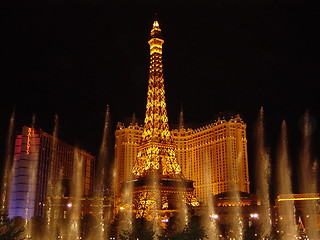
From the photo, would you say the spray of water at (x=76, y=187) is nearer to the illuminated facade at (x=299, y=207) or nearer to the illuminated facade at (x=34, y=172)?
the illuminated facade at (x=34, y=172)

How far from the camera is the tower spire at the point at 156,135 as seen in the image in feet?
210

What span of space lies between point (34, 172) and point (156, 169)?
25.3 m

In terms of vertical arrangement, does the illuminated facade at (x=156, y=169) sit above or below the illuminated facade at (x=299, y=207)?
above

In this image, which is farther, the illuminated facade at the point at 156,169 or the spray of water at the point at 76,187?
the spray of water at the point at 76,187

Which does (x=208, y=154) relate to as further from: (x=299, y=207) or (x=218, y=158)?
(x=299, y=207)

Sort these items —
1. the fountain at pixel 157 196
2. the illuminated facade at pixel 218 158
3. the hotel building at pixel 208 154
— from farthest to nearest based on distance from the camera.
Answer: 1. the hotel building at pixel 208 154
2. the illuminated facade at pixel 218 158
3. the fountain at pixel 157 196

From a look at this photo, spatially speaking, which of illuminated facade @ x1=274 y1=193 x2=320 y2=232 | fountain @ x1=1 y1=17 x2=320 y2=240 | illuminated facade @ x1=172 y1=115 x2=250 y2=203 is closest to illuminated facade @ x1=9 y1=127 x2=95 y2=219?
fountain @ x1=1 y1=17 x2=320 y2=240

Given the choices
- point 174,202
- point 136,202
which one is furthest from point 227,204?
point 136,202

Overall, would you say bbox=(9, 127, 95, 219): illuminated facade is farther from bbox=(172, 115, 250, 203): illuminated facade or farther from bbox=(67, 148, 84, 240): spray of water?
bbox=(172, 115, 250, 203): illuminated facade

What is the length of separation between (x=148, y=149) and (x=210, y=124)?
2514cm

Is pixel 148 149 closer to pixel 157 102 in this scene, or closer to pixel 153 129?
pixel 153 129

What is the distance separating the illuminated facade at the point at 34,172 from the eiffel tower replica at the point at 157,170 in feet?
63.4

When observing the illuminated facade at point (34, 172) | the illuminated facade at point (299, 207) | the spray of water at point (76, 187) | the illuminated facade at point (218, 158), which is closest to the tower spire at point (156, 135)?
the spray of water at point (76, 187)

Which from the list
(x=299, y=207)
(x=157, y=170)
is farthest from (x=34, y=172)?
(x=299, y=207)
